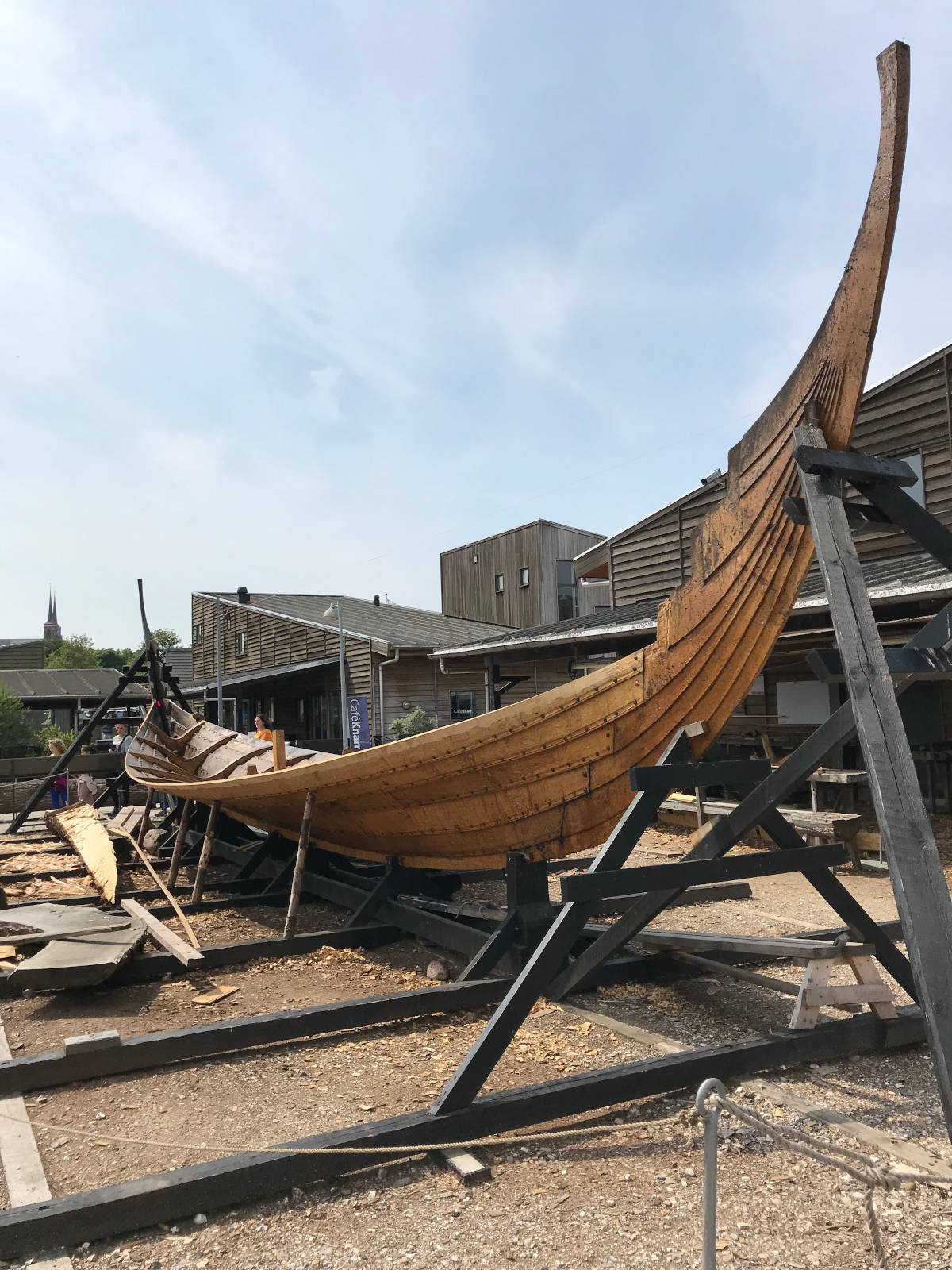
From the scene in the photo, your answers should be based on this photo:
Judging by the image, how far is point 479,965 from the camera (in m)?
4.60

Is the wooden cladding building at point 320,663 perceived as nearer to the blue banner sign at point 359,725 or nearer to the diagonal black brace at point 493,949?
the blue banner sign at point 359,725

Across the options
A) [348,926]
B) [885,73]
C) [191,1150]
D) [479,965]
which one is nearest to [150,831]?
[348,926]

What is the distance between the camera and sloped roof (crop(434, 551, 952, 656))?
8.39 metres

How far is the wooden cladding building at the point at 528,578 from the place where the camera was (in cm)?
3086

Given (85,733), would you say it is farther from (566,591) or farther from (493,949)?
(566,591)

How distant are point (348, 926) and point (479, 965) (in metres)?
1.69

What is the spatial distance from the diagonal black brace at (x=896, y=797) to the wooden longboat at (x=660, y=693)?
648 mm

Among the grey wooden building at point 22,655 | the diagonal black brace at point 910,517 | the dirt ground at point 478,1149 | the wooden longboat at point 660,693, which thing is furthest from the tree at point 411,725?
the grey wooden building at point 22,655

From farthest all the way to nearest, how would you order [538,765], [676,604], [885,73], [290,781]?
[290,781], [538,765], [676,604], [885,73]

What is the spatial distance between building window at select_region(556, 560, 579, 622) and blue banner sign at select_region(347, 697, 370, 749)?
12.1m

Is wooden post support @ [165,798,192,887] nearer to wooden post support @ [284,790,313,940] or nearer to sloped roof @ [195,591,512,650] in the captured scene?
wooden post support @ [284,790,313,940]

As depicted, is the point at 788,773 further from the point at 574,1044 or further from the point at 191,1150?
the point at 191,1150

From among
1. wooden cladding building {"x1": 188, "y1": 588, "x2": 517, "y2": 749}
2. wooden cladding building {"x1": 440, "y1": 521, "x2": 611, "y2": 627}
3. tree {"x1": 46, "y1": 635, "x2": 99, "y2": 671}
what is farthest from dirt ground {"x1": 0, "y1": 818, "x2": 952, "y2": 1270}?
tree {"x1": 46, "y1": 635, "x2": 99, "y2": 671}

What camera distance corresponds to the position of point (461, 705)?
24.6 m
